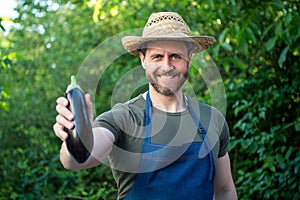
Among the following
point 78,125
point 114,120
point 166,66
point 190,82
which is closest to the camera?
point 78,125

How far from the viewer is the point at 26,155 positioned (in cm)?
607

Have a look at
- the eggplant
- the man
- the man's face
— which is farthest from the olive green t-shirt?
the eggplant

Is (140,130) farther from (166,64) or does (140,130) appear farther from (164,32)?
(164,32)

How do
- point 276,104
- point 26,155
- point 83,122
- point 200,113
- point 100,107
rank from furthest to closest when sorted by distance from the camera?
point 100,107 → point 26,155 → point 276,104 → point 200,113 → point 83,122

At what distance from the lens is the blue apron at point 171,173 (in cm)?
237

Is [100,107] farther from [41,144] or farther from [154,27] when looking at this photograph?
[154,27]

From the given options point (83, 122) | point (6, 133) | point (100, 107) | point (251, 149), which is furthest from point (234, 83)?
point (83, 122)

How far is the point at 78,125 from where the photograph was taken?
152 cm

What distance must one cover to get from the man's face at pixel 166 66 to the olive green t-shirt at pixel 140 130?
0.38 ft

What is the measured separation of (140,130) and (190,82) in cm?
355

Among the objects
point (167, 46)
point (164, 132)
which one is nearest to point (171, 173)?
point (164, 132)

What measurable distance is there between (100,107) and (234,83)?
2.21 meters

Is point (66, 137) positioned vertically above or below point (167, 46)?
above

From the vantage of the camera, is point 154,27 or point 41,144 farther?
point 41,144
